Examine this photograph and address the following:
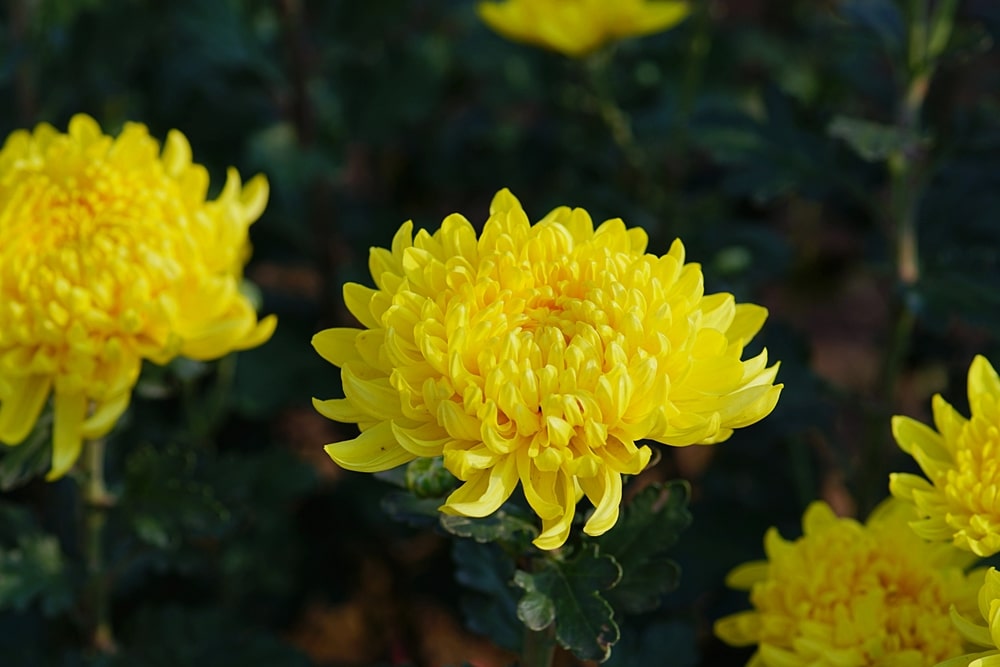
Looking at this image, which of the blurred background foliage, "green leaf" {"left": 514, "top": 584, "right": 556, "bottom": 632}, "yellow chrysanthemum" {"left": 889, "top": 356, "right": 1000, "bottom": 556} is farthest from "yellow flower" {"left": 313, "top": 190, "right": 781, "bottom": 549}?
the blurred background foliage

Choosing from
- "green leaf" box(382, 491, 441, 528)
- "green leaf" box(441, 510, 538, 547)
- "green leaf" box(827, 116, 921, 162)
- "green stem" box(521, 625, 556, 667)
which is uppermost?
Answer: "green leaf" box(827, 116, 921, 162)

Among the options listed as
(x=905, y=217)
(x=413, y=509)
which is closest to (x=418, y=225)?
(x=905, y=217)

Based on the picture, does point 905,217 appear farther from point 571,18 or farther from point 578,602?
point 578,602

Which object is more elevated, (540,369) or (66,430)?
(540,369)

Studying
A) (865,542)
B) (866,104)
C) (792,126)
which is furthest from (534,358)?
(866,104)

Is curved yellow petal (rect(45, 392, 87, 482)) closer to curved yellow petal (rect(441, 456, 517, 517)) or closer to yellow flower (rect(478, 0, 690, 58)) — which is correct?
curved yellow petal (rect(441, 456, 517, 517))

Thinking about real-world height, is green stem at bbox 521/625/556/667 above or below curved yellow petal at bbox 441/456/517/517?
below
